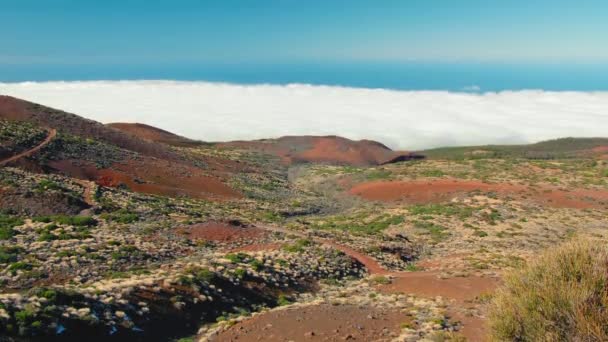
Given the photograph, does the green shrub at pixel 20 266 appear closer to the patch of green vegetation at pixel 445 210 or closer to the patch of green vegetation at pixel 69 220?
the patch of green vegetation at pixel 69 220

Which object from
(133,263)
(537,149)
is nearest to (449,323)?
(133,263)

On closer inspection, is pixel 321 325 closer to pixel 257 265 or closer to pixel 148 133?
pixel 257 265

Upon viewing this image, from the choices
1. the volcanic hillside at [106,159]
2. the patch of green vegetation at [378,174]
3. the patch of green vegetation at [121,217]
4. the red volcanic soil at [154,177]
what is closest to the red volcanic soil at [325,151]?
the patch of green vegetation at [378,174]

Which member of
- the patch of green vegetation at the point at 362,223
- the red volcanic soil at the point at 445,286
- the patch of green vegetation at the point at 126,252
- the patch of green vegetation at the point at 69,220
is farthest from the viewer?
the patch of green vegetation at the point at 362,223

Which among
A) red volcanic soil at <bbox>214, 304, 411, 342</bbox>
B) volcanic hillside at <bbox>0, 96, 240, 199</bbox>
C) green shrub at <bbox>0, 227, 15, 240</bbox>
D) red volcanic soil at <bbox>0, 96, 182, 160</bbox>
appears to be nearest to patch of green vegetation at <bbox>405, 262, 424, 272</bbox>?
red volcanic soil at <bbox>214, 304, 411, 342</bbox>

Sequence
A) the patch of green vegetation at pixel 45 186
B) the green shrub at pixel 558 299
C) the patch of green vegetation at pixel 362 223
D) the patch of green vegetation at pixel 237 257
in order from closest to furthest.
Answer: the green shrub at pixel 558 299, the patch of green vegetation at pixel 237 257, the patch of green vegetation at pixel 45 186, the patch of green vegetation at pixel 362 223

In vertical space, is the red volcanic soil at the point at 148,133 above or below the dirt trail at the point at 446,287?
above

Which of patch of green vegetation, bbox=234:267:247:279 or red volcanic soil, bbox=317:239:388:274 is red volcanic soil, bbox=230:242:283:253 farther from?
patch of green vegetation, bbox=234:267:247:279

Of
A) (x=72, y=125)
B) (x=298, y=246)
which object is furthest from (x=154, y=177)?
(x=298, y=246)
